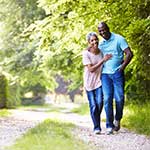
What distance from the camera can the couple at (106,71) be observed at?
9.12 m

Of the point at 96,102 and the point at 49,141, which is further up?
the point at 96,102

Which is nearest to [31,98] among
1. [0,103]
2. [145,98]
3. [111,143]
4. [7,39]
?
[0,103]

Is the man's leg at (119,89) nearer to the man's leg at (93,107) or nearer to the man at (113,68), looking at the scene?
the man at (113,68)

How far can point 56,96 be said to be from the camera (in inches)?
2108

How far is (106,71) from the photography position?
9195 millimetres

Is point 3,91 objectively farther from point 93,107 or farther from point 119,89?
point 119,89

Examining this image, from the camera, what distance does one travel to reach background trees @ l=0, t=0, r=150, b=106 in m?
10.1

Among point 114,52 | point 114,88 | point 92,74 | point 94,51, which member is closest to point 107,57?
point 114,52

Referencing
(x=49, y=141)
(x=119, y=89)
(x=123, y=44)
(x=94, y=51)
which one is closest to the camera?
(x=49, y=141)

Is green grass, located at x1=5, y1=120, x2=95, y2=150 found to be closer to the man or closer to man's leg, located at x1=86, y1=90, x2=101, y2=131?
man's leg, located at x1=86, y1=90, x2=101, y2=131

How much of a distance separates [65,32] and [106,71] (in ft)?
14.9

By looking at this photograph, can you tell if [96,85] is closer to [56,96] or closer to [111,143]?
[111,143]

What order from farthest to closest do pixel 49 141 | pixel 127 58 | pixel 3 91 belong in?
pixel 3 91, pixel 127 58, pixel 49 141

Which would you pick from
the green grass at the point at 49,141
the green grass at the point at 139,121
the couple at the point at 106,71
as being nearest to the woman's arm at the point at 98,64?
the couple at the point at 106,71
